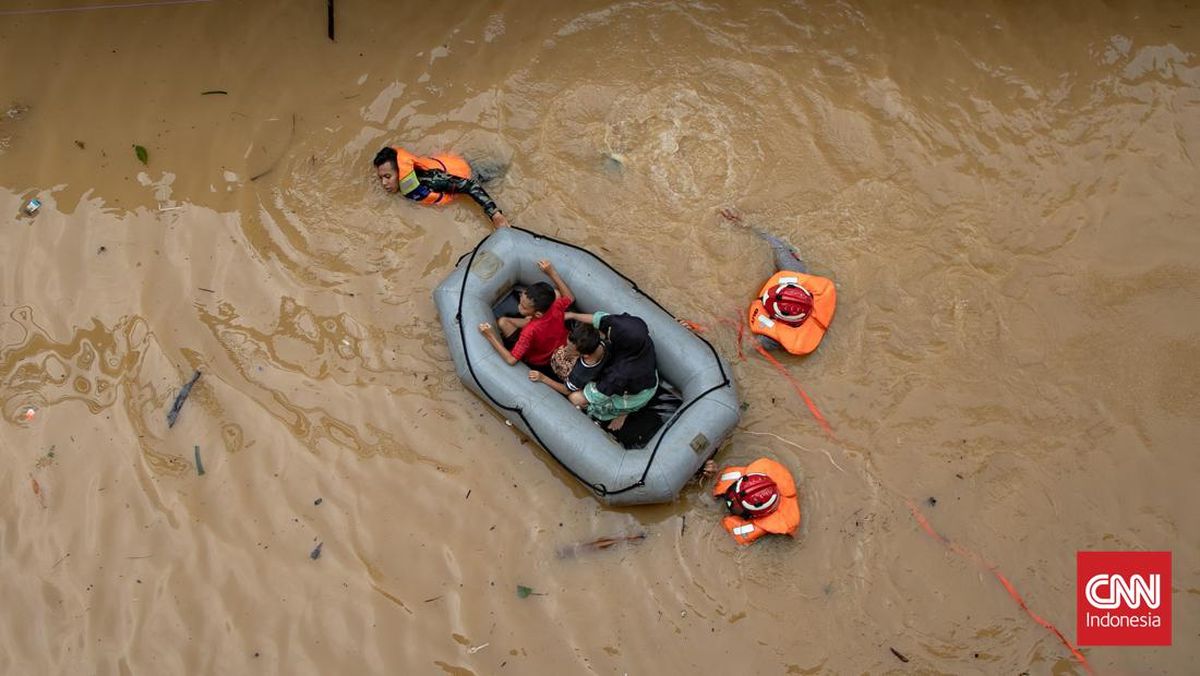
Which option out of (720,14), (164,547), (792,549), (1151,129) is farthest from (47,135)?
(1151,129)

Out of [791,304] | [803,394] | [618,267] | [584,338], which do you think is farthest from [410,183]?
Result: [803,394]

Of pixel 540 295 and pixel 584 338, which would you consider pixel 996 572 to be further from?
pixel 540 295

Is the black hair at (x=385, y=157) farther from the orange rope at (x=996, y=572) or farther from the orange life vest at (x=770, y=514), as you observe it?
the orange rope at (x=996, y=572)

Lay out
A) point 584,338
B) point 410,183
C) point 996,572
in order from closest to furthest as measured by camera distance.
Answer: point 584,338, point 996,572, point 410,183

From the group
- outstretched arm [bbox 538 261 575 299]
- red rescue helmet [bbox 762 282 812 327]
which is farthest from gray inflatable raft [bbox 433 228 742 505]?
red rescue helmet [bbox 762 282 812 327]

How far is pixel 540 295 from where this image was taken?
526 centimetres

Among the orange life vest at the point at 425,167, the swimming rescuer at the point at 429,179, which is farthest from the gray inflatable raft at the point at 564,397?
the orange life vest at the point at 425,167

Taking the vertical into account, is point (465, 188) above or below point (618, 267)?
above

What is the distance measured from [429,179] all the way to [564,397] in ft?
6.44

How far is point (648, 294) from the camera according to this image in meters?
5.96

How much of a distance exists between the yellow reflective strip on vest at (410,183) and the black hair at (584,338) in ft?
6.06

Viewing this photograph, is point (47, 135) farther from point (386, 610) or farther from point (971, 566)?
point (971, 566)

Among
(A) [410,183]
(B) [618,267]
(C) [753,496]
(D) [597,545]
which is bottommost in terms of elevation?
(D) [597,545]

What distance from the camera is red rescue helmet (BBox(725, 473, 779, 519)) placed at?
5016mm
